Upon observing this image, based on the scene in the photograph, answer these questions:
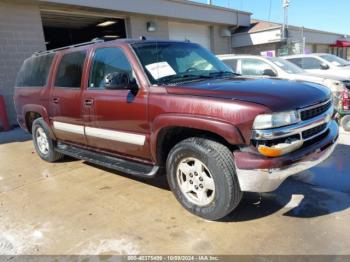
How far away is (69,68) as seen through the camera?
507 centimetres

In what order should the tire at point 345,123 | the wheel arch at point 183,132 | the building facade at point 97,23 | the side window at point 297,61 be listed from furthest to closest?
the side window at point 297,61 < the building facade at point 97,23 < the tire at point 345,123 < the wheel arch at point 183,132

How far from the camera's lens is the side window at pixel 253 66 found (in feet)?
30.7

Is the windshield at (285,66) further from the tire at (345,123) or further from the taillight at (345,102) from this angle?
the tire at (345,123)

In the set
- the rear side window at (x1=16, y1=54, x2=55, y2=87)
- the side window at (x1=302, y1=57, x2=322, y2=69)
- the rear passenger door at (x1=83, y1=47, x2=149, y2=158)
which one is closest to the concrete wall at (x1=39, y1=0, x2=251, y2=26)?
the rear side window at (x1=16, y1=54, x2=55, y2=87)

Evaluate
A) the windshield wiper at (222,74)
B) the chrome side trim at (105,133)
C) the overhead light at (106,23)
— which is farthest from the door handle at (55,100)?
the overhead light at (106,23)

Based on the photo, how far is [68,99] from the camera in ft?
16.2

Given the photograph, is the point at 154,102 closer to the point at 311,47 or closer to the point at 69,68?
the point at 69,68

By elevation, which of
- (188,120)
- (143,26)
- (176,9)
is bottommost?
(188,120)

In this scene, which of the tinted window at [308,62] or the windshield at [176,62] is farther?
the tinted window at [308,62]

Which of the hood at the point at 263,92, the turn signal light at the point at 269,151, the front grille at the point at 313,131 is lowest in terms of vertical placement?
the turn signal light at the point at 269,151

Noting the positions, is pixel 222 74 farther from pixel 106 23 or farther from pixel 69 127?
pixel 106 23

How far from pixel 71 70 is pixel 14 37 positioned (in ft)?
22.8

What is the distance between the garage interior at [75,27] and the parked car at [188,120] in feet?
26.9

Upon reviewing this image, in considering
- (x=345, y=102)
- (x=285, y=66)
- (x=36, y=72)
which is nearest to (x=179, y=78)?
(x=36, y=72)
